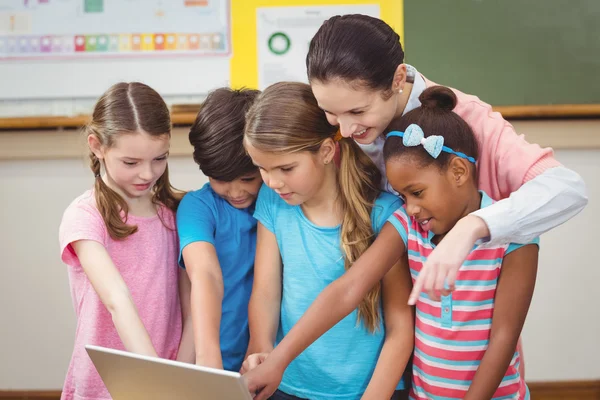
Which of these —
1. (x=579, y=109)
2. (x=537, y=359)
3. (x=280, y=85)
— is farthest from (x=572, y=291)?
(x=280, y=85)

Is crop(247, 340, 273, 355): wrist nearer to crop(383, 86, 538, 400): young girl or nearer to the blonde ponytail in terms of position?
the blonde ponytail

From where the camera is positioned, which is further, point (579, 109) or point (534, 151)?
point (579, 109)

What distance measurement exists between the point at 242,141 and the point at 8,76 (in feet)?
4.00

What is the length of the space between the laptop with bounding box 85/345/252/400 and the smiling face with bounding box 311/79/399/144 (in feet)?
1.64

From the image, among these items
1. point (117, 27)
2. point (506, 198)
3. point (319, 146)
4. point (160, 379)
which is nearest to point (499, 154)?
point (506, 198)

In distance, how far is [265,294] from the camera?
139 cm

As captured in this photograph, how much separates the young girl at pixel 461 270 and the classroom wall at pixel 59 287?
1140 mm

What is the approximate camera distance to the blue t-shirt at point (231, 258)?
1.45 m

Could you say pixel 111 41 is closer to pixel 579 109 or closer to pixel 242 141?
pixel 242 141

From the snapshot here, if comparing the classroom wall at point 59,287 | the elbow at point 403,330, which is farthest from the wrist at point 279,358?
the classroom wall at point 59,287

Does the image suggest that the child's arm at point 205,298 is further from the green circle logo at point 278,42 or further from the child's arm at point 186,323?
the green circle logo at point 278,42

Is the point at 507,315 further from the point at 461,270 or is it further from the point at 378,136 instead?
the point at 378,136

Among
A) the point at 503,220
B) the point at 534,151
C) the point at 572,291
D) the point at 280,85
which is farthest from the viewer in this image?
the point at 572,291

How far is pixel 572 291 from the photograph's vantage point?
2.33 meters
